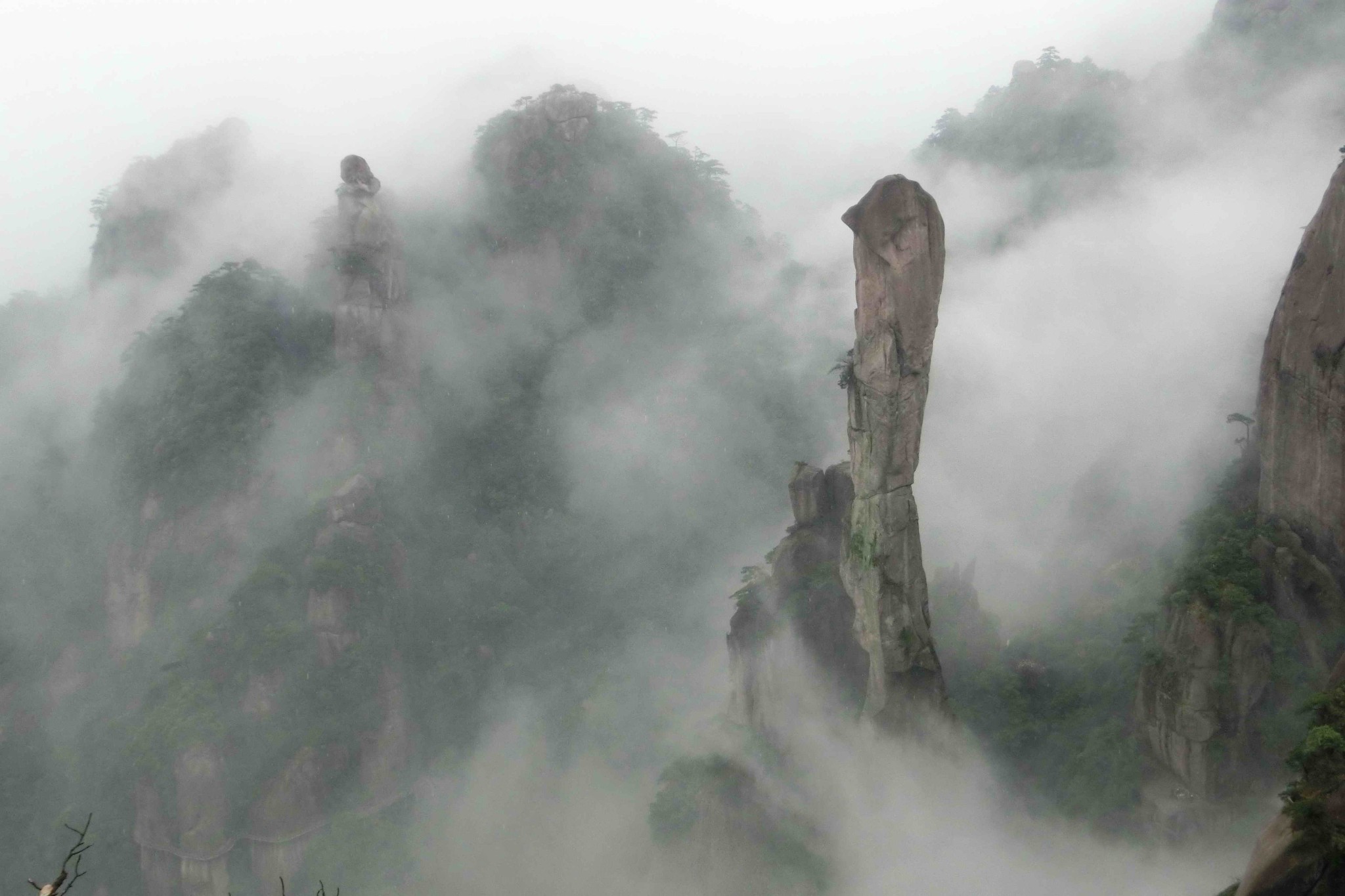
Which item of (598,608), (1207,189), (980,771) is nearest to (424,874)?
(598,608)

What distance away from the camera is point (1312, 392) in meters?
18.3

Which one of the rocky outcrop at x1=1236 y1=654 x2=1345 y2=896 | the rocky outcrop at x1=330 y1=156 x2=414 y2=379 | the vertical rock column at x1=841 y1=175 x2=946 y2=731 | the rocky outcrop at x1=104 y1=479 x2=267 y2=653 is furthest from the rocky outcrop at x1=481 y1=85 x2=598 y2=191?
the rocky outcrop at x1=1236 y1=654 x2=1345 y2=896

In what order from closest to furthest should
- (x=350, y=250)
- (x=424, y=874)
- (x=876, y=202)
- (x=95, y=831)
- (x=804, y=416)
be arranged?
(x=876, y=202) < (x=424, y=874) < (x=95, y=831) < (x=350, y=250) < (x=804, y=416)

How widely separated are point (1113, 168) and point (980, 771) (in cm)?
2557

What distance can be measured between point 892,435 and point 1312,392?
732cm

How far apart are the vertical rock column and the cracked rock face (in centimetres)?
612

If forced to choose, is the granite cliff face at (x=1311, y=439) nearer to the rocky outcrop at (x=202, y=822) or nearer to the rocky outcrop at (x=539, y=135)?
the rocky outcrop at (x=202, y=822)

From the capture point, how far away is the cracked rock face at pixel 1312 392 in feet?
58.3

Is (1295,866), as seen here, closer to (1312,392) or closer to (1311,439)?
(1311,439)

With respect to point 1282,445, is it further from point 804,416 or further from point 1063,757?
point 804,416

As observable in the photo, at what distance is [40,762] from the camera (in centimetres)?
3841

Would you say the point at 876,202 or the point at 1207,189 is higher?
the point at 1207,189

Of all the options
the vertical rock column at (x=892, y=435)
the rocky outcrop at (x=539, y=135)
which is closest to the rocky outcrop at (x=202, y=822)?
the vertical rock column at (x=892, y=435)

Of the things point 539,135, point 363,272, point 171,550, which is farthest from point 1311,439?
point 539,135
